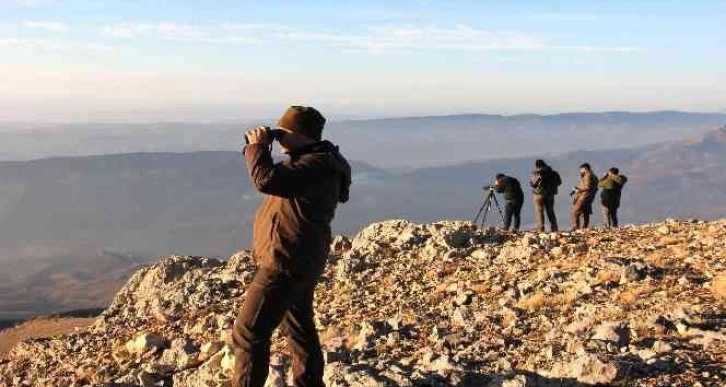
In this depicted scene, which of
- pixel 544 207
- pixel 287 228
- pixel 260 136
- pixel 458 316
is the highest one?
pixel 260 136

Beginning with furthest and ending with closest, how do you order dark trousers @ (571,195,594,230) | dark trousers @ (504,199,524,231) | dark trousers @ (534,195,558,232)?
1. dark trousers @ (571,195,594,230)
2. dark trousers @ (504,199,524,231)
3. dark trousers @ (534,195,558,232)

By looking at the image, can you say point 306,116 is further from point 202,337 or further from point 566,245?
point 566,245

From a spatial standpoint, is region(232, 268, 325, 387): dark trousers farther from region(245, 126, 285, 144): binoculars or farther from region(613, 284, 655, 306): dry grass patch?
region(613, 284, 655, 306): dry grass patch

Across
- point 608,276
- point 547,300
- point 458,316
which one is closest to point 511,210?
point 608,276

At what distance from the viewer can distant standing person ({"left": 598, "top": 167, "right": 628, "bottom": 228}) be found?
73.7 ft

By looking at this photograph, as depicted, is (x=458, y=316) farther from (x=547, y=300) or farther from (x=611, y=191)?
(x=611, y=191)

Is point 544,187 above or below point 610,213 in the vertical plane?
above

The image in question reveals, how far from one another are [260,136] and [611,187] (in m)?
18.3

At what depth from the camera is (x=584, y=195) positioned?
2250 cm

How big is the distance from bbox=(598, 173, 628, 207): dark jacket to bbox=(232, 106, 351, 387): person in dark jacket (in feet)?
57.7

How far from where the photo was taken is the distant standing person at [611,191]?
2245cm

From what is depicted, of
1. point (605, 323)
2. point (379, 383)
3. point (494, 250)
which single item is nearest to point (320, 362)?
point (379, 383)

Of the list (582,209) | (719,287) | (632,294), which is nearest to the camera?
(719,287)

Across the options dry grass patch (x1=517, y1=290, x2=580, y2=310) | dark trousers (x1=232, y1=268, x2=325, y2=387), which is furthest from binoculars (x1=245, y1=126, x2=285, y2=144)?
dry grass patch (x1=517, y1=290, x2=580, y2=310)
